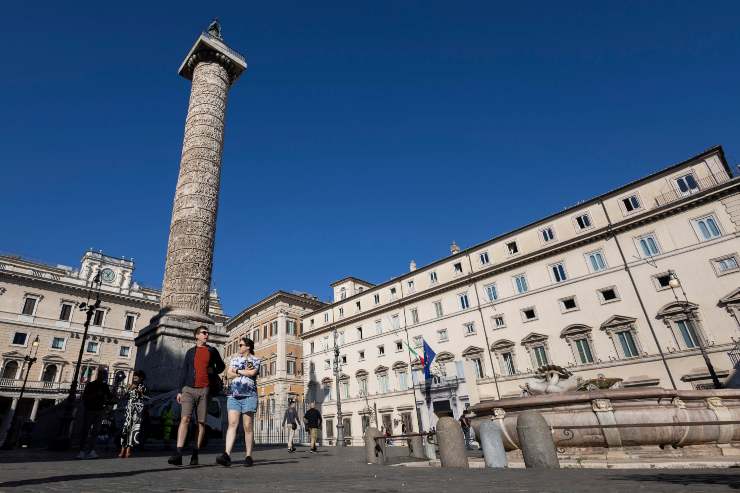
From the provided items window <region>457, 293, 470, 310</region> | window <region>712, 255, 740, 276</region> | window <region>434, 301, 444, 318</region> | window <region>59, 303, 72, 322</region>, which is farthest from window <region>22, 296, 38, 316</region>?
window <region>712, 255, 740, 276</region>

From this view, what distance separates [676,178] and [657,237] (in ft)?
12.5

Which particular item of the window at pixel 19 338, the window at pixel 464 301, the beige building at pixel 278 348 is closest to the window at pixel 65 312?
the window at pixel 19 338

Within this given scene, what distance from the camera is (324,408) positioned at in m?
37.5

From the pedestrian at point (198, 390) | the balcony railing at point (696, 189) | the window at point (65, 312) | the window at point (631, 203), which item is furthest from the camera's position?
the window at point (65, 312)

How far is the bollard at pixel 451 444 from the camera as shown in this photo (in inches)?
266

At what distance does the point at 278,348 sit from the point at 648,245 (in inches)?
1274

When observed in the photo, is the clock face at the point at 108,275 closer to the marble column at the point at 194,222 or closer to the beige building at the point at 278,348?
the beige building at the point at 278,348

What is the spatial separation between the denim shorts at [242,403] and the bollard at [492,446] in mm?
3696

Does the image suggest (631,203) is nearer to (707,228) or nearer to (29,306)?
(707,228)

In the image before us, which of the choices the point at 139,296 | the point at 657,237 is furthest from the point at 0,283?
the point at 657,237

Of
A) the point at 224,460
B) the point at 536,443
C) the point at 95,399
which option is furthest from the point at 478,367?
the point at 224,460

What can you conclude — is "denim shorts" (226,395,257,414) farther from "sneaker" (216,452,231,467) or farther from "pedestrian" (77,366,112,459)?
"pedestrian" (77,366,112,459)

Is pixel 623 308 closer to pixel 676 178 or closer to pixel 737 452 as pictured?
pixel 676 178

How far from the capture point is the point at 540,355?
26.1m
